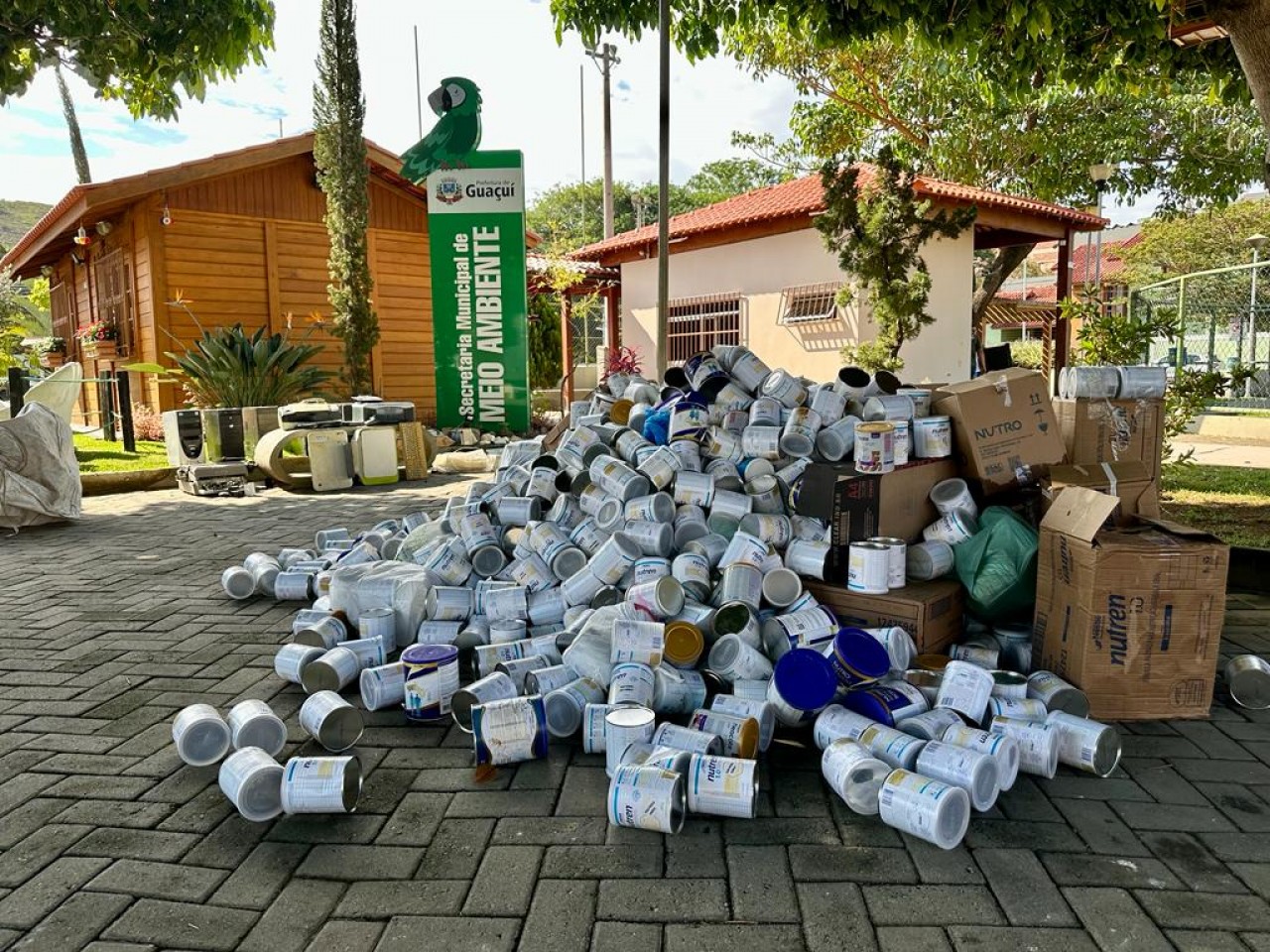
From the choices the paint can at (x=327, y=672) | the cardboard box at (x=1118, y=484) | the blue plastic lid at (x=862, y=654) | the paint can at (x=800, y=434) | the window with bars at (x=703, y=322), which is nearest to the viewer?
the blue plastic lid at (x=862, y=654)

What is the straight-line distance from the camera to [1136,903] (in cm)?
187

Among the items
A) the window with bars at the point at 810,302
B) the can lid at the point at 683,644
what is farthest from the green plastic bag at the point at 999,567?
the window with bars at the point at 810,302

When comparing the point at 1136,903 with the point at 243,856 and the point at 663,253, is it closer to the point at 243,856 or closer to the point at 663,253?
the point at 243,856

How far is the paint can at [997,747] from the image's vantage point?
2342 mm

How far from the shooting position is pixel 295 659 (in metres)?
3.20

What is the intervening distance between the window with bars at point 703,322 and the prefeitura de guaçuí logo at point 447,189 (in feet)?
15.1

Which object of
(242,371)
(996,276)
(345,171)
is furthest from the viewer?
→ (996,276)

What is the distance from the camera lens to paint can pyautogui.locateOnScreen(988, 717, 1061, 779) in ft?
8.02

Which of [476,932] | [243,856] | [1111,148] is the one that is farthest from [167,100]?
[1111,148]

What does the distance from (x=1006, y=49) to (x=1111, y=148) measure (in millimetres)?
7083

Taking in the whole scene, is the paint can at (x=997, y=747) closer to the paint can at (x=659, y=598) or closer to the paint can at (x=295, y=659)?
the paint can at (x=659, y=598)

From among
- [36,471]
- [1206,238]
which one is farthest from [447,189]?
[1206,238]

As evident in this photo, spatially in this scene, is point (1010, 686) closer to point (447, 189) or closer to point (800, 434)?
point (800, 434)

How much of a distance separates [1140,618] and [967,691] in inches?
26.9
